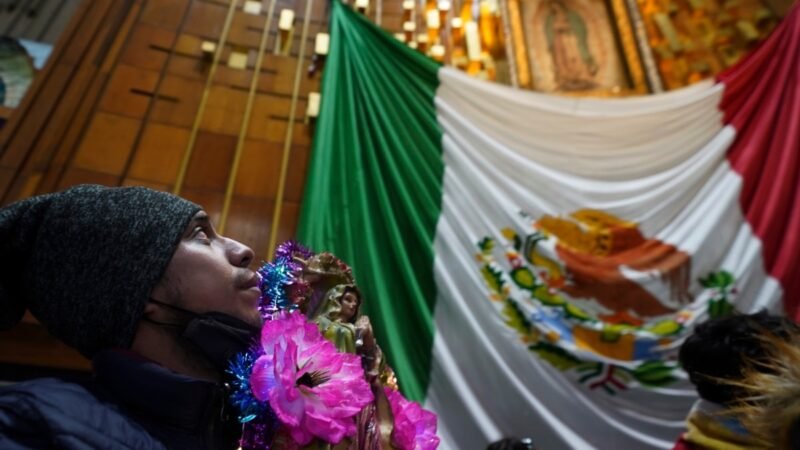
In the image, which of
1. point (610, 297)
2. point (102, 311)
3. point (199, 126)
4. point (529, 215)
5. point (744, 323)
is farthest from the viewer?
point (199, 126)

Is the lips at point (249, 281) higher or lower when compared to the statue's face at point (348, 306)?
higher

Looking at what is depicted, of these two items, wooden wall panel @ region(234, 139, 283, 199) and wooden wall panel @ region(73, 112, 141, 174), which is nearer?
wooden wall panel @ region(73, 112, 141, 174)

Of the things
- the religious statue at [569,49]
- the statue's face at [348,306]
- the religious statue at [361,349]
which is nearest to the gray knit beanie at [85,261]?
the religious statue at [361,349]

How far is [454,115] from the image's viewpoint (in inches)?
91.5

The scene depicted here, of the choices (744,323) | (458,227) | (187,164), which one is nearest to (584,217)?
(458,227)

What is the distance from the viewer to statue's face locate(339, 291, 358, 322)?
1.25 meters

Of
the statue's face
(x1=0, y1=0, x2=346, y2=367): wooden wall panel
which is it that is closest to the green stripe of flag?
(x1=0, y1=0, x2=346, y2=367): wooden wall panel

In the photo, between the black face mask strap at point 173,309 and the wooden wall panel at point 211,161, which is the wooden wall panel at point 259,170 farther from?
the black face mask strap at point 173,309

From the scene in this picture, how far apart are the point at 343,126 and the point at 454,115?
1.60 feet

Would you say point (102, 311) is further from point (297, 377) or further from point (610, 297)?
point (610, 297)

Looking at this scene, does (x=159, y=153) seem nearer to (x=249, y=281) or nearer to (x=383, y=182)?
(x=383, y=182)

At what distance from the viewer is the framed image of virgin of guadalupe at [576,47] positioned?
9.90 ft

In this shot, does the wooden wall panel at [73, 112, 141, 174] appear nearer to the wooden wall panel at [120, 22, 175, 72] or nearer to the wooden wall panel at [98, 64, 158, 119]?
the wooden wall panel at [98, 64, 158, 119]

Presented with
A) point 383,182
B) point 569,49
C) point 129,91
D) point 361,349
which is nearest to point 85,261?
point 361,349
